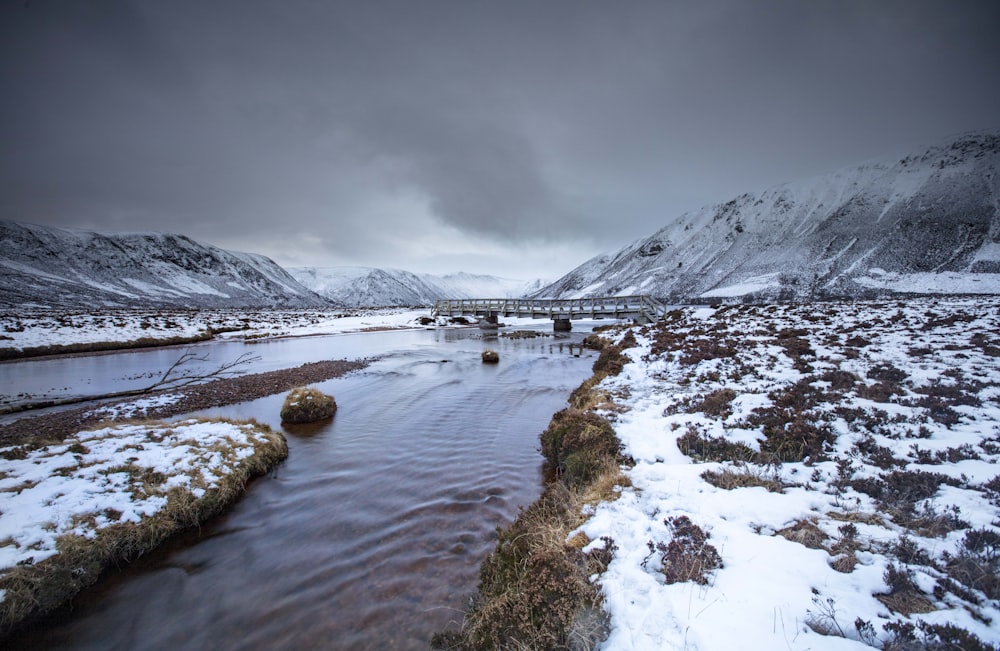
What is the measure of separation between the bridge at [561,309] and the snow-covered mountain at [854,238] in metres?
57.4

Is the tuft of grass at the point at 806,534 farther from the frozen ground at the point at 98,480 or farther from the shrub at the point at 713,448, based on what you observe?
the frozen ground at the point at 98,480

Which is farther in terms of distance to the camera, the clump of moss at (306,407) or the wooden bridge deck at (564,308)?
the wooden bridge deck at (564,308)

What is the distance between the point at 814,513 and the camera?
4930 millimetres

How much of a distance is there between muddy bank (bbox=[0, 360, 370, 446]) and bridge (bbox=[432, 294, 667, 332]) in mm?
31136

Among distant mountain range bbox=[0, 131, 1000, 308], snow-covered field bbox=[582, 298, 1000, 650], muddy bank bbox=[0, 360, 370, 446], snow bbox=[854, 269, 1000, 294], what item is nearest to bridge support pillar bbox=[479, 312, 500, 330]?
muddy bank bbox=[0, 360, 370, 446]

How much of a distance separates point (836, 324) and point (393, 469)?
23820 millimetres

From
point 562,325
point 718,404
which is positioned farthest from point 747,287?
→ point 718,404

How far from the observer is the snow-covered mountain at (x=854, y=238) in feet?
284

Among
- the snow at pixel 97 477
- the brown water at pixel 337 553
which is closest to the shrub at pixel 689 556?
the brown water at pixel 337 553

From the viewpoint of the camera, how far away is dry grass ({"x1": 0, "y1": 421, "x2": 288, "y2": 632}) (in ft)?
15.5

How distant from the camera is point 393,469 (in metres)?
9.52

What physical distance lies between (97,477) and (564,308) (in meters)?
56.8

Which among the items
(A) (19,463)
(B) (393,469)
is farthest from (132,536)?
(B) (393,469)

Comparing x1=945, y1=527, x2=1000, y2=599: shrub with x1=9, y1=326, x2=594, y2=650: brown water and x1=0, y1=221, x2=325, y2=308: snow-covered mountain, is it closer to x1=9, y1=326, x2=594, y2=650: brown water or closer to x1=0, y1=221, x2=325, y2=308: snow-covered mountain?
x1=9, y1=326, x2=594, y2=650: brown water
